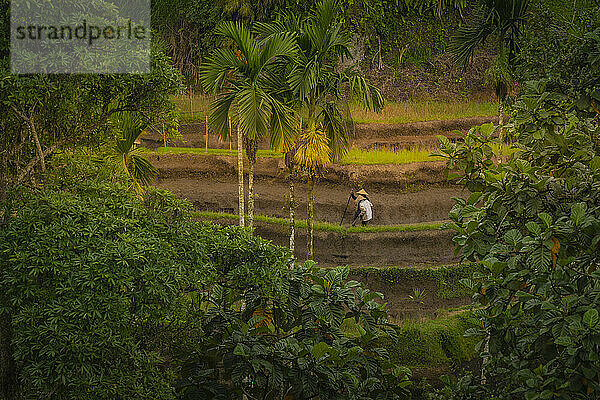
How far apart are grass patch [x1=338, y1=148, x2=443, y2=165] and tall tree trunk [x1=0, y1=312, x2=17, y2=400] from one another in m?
12.3

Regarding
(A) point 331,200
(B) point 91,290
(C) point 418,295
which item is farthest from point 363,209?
(B) point 91,290

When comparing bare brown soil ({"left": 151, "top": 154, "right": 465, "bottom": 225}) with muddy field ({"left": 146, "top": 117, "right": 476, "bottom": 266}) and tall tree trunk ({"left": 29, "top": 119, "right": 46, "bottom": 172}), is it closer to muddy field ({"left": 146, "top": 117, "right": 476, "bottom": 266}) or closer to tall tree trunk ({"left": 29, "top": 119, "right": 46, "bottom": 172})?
A: muddy field ({"left": 146, "top": 117, "right": 476, "bottom": 266})

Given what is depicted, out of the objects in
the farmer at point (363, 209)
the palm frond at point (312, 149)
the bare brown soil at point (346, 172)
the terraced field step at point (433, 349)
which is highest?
the palm frond at point (312, 149)

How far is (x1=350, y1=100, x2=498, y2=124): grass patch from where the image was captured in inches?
787

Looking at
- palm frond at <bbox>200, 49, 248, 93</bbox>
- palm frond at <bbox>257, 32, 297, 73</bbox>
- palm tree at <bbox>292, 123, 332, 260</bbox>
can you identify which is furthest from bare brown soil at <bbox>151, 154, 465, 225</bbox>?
palm frond at <bbox>200, 49, 248, 93</bbox>

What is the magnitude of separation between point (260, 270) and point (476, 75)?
19.1m

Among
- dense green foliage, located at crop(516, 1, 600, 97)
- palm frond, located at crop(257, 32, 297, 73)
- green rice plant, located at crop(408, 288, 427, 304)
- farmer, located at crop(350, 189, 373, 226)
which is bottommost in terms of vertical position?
green rice plant, located at crop(408, 288, 427, 304)

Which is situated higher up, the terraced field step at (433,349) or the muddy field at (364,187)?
the muddy field at (364,187)

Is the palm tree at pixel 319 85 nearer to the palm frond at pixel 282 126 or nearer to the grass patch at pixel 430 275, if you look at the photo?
the palm frond at pixel 282 126

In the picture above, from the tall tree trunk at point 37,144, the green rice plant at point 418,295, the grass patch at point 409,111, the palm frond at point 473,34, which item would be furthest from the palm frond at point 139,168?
the grass patch at point 409,111

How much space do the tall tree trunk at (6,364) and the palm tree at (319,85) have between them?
6.07 metres

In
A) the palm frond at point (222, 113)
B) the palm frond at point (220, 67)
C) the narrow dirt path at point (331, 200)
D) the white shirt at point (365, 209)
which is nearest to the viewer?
the palm frond at point (220, 67)

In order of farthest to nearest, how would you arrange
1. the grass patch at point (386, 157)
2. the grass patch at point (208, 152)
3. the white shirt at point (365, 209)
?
the grass patch at point (208, 152) → the grass patch at point (386, 157) → the white shirt at point (365, 209)

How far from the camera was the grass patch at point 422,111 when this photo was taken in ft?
65.6
